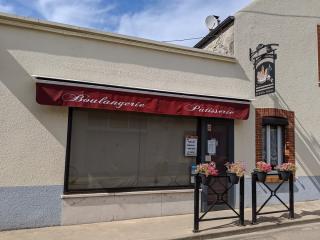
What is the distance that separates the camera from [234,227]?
24.2 feet

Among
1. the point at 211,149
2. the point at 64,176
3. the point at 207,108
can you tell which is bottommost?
the point at 64,176

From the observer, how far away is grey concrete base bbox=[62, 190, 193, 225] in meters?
7.32

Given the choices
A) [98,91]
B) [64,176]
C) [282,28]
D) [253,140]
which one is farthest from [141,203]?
[282,28]

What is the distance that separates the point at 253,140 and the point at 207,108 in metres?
1.87

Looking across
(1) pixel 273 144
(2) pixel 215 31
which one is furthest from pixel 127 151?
(2) pixel 215 31

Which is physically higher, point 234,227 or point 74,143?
point 74,143

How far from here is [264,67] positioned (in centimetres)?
929

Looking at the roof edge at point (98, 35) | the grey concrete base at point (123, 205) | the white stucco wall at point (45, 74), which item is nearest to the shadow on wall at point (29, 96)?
the white stucco wall at point (45, 74)

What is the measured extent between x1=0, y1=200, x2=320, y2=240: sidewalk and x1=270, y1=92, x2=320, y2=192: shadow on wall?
216cm

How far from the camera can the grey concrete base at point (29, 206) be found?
22.2 feet

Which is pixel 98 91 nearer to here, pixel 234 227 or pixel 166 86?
pixel 166 86

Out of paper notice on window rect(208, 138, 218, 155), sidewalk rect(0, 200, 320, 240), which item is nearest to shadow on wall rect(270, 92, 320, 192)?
sidewalk rect(0, 200, 320, 240)

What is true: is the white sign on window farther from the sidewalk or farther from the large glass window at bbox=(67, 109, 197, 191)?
the sidewalk

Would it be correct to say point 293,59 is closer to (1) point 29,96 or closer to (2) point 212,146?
(2) point 212,146
